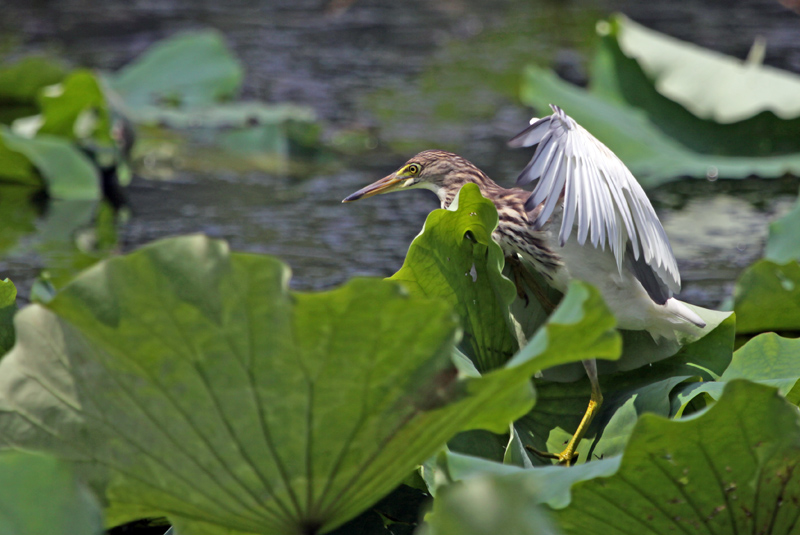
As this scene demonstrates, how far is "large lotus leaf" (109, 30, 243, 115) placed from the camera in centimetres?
536

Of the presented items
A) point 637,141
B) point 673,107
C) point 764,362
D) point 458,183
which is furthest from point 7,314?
point 673,107

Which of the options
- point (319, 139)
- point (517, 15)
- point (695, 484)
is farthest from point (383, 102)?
point (695, 484)

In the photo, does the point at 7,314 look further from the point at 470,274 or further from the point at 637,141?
the point at 637,141

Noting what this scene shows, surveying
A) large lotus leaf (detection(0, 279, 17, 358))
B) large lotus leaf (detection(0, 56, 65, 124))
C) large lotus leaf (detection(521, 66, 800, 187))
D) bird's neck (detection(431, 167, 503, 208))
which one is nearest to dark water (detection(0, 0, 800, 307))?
large lotus leaf (detection(521, 66, 800, 187))

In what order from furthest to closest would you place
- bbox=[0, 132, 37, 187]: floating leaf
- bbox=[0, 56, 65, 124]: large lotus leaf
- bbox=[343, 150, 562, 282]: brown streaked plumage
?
bbox=[0, 56, 65, 124]: large lotus leaf → bbox=[0, 132, 37, 187]: floating leaf → bbox=[343, 150, 562, 282]: brown streaked plumage

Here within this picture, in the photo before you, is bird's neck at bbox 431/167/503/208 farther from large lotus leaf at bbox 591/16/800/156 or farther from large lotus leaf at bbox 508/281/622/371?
large lotus leaf at bbox 591/16/800/156

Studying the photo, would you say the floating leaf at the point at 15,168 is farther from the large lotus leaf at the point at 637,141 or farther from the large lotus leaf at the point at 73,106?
the large lotus leaf at the point at 637,141

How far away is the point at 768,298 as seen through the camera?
1895 millimetres

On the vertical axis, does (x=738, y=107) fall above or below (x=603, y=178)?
below

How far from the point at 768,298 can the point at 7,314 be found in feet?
4.58

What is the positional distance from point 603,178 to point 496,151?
3.37 meters

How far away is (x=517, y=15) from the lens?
816 centimetres

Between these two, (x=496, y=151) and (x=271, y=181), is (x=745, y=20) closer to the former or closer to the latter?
(x=496, y=151)

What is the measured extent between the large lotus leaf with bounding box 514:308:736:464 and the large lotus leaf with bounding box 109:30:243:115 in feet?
13.5
